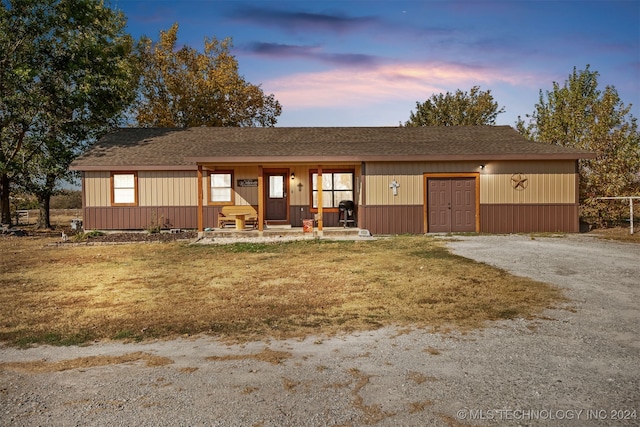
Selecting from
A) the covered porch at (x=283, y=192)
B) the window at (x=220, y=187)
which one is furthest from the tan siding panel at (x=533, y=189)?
the window at (x=220, y=187)

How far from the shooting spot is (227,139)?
906 inches

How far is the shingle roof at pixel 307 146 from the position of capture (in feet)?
56.6

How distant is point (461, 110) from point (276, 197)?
27768 mm

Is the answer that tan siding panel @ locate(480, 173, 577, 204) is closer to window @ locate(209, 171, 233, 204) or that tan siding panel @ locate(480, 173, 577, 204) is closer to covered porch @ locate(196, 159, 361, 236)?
covered porch @ locate(196, 159, 361, 236)

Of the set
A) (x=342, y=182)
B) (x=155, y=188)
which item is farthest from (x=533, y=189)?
(x=155, y=188)

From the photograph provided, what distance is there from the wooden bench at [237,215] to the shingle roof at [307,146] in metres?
2.03

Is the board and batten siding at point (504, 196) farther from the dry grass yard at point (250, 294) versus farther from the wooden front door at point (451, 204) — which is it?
the dry grass yard at point (250, 294)

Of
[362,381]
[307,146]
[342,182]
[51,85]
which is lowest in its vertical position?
[362,381]

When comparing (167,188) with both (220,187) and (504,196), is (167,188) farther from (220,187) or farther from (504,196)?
(504,196)

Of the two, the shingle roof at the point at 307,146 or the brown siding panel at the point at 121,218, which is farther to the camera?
the brown siding panel at the point at 121,218

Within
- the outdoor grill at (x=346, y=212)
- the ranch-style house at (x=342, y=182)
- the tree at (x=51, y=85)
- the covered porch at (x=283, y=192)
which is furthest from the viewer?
the tree at (x=51, y=85)

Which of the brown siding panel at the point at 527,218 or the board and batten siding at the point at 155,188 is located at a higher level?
the board and batten siding at the point at 155,188

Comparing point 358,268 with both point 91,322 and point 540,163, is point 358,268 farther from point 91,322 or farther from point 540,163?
point 540,163

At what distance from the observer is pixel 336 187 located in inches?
779
